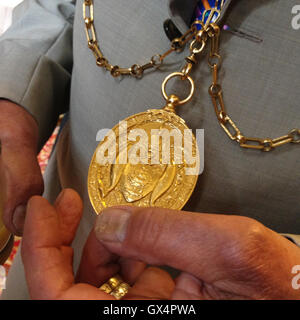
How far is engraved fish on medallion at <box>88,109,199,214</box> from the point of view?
0.46 metres

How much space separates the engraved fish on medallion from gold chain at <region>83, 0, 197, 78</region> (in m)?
0.07

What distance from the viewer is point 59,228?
42 cm

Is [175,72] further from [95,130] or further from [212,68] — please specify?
[95,130]

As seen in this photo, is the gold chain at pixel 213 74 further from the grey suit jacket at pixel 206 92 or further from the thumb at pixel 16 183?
the thumb at pixel 16 183

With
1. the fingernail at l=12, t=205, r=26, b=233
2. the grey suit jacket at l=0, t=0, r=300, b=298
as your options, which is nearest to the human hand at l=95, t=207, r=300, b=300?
the grey suit jacket at l=0, t=0, r=300, b=298

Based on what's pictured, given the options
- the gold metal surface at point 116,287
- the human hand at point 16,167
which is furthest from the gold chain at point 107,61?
the gold metal surface at point 116,287

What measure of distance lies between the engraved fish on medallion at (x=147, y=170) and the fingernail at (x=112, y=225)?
0.28 ft

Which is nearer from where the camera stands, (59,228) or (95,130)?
(59,228)

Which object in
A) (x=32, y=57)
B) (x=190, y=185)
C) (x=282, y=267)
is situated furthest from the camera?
(x=32, y=57)

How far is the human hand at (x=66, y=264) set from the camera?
1.16 ft

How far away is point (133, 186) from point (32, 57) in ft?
1.14

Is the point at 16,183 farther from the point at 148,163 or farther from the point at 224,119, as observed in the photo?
the point at 224,119

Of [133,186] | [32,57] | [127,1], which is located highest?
[127,1]

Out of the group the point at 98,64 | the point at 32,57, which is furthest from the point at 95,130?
the point at 32,57
